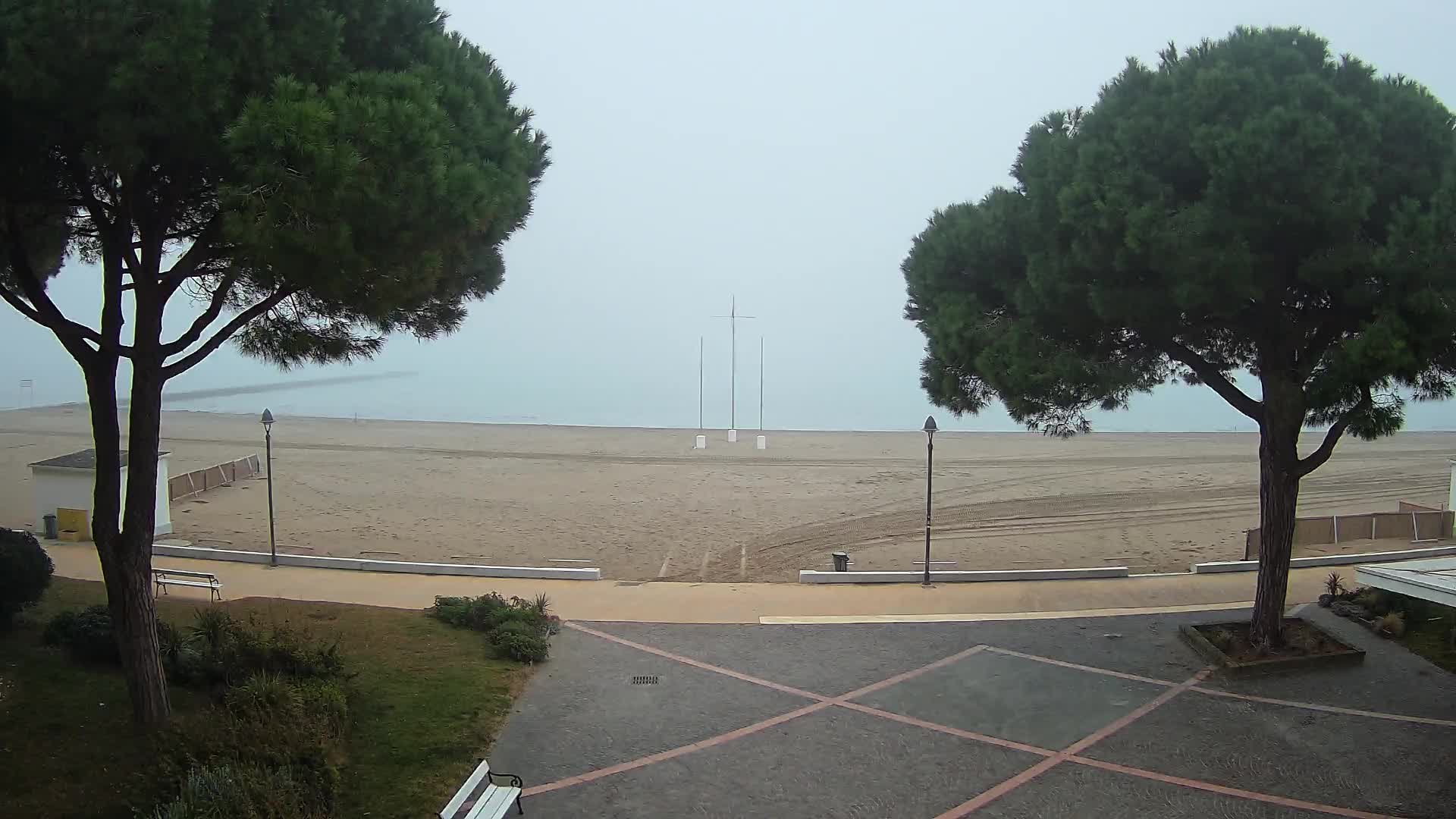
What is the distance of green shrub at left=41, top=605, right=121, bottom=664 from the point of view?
8.70 m

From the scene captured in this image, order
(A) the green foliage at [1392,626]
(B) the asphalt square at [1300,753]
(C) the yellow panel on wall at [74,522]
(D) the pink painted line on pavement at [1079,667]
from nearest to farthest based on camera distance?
(B) the asphalt square at [1300,753] → (D) the pink painted line on pavement at [1079,667] → (A) the green foliage at [1392,626] → (C) the yellow panel on wall at [74,522]

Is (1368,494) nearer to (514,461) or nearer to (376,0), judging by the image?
(514,461)

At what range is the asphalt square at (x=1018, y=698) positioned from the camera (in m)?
8.62

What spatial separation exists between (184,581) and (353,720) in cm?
740

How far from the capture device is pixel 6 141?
20.4 feet

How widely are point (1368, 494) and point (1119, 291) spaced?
2291cm

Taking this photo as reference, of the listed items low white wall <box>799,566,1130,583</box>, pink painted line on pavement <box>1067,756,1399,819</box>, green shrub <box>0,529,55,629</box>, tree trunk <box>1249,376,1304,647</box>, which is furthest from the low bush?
tree trunk <box>1249,376,1304,647</box>

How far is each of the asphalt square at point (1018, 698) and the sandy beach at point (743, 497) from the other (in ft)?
24.6

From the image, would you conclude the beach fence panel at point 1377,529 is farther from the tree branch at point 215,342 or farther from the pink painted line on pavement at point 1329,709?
the tree branch at point 215,342

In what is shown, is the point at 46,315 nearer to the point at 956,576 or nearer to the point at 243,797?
the point at 243,797

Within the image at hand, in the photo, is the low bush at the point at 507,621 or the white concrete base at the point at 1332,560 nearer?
the low bush at the point at 507,621

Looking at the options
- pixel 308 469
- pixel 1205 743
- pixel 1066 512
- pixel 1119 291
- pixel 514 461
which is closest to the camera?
pixel 1205 743

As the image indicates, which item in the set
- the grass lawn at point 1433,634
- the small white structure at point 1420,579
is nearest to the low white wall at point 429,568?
the small white structure at point 1420,579

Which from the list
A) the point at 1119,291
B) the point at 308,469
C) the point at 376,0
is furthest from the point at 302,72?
the point at 308,469
